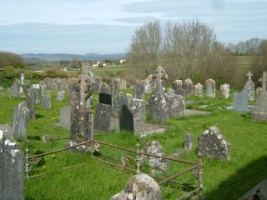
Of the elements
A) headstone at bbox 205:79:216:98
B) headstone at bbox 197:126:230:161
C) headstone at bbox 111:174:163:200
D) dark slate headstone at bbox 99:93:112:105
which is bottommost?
headstone at bbox 205:79:216:98

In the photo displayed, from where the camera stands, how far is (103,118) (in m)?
13.4

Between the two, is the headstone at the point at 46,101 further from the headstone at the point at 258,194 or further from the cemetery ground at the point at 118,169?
the headstone at the point at 258,194

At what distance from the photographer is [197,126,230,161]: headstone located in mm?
9453

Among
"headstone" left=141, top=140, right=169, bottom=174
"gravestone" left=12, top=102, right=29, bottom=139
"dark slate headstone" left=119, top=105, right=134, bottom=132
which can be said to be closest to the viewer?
"headstone" left=141, top=140, right=169, bottom=174

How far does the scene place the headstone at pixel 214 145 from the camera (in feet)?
31.0

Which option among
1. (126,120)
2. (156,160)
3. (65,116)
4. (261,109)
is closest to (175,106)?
(261,109)

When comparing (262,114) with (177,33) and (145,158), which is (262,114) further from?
(177,33)

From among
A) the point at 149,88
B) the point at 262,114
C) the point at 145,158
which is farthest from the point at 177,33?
the point at 145,158

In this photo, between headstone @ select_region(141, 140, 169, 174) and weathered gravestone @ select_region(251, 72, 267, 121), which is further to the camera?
weathered gravestone @ select_region(251, 72, 267, 121)

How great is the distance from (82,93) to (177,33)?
1230 inches

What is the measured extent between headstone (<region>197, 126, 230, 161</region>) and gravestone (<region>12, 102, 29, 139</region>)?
538 cm

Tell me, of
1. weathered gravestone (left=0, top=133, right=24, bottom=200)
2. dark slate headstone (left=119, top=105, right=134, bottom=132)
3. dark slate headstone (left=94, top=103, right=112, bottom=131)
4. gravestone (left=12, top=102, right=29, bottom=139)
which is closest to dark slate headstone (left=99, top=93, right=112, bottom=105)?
dark slate headstone (left=94, top=103, right=112, bottom=131)

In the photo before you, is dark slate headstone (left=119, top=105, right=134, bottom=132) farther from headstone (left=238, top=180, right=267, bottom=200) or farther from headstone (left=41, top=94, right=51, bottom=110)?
headstone (left=238, top=180, right=267, bottom=200)

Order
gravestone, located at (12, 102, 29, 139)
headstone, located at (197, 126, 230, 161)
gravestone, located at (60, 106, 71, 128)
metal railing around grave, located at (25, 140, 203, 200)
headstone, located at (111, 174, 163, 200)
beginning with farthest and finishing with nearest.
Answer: gravestone, located at (60, 106, 71, 128)
gravestone, located at (12, 102, 29, 139)
headstone, located at (197, 126, 230, 161)
metal railing around grave, located at (25, 140, 203, 200)
headstone, located at (111, 174, 163, 200)
